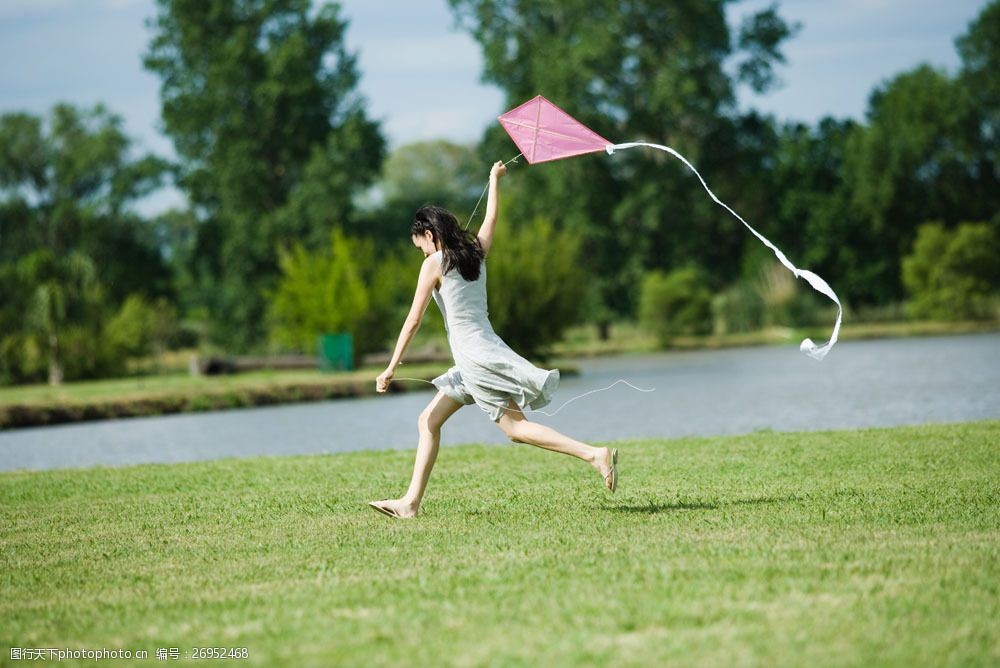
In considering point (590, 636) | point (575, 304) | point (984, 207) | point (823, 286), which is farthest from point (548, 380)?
point (984, 207)

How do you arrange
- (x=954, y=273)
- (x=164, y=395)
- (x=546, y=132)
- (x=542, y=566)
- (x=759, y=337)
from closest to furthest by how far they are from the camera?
(x=542, y=566) < (x=546, y=132) < (x=164, y=395) < (x=759, y=337) < (x=954, y=273)

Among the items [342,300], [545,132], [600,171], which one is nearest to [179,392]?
[342,300]

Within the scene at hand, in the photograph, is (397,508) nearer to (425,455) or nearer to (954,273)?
(425,455)

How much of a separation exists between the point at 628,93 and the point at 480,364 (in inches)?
1975

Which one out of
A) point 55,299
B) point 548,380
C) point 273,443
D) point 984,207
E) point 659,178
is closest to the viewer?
point 548,380

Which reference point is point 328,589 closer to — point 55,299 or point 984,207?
point 55,299

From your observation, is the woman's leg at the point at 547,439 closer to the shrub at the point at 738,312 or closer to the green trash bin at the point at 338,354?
the green trash bin at the point at 338,354

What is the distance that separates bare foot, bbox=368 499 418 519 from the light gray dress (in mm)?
831

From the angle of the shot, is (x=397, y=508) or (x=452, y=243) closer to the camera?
(x=452, y=243)

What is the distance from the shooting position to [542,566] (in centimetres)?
673

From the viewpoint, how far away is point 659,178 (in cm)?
5684

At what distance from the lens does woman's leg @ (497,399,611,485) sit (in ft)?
27.9

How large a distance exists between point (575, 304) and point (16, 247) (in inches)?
1659

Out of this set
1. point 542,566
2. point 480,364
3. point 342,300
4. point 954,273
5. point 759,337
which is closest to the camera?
point 542,566
